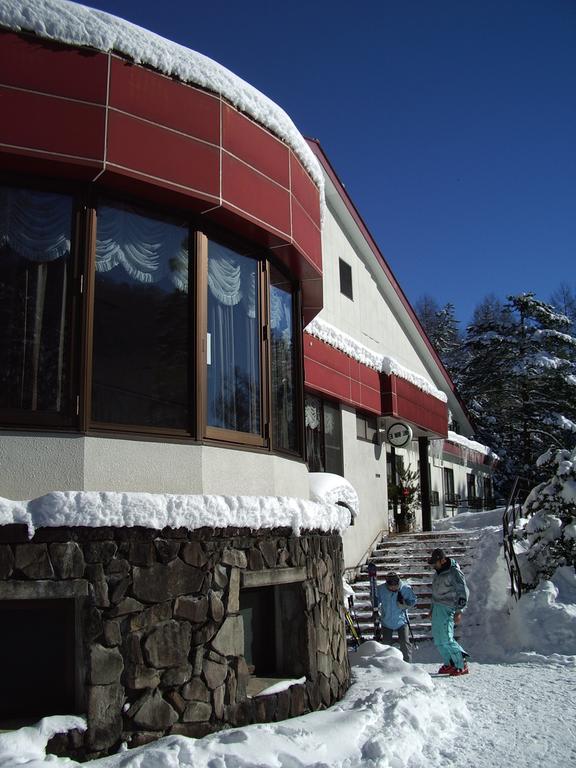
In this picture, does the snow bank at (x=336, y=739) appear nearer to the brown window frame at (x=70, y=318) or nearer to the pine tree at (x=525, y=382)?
the brown window frame at (x=70, y=318)

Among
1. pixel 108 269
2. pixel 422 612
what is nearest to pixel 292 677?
pixel 108 269

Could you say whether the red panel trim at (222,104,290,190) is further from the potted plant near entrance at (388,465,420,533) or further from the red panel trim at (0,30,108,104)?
the potted plant near entrance at (388,465,420,533)

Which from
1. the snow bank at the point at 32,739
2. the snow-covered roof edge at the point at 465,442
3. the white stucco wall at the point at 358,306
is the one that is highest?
the white stucco wall at the point at 358,306

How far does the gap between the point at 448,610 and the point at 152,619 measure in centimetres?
512

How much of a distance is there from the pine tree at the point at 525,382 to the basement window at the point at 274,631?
25367mm

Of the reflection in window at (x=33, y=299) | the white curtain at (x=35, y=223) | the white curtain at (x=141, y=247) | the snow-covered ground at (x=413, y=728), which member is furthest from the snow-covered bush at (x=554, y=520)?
the white curtain at (x=35, y=223)

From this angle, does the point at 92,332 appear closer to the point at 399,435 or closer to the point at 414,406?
the point at 399,435

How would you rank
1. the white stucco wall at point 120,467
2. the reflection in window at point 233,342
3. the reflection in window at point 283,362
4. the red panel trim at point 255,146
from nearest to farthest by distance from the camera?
the white stucco wall at point 120,467 → the reflection in window at point 233,342 → the red panel trim at point 255,146 → the reflection in window at point 283,362

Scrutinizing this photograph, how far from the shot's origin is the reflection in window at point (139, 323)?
5.15 m

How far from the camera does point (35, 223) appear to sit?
5043 mm

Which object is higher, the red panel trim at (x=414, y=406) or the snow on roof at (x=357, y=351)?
the snow on roof at (x=357, y=351)

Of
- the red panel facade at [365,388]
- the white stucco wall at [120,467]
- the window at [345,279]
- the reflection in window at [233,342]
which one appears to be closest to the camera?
the white stucco wall at [120,467]

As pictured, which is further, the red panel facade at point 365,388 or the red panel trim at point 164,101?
the red panel facade at point 365,388

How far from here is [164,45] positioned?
5641mm
